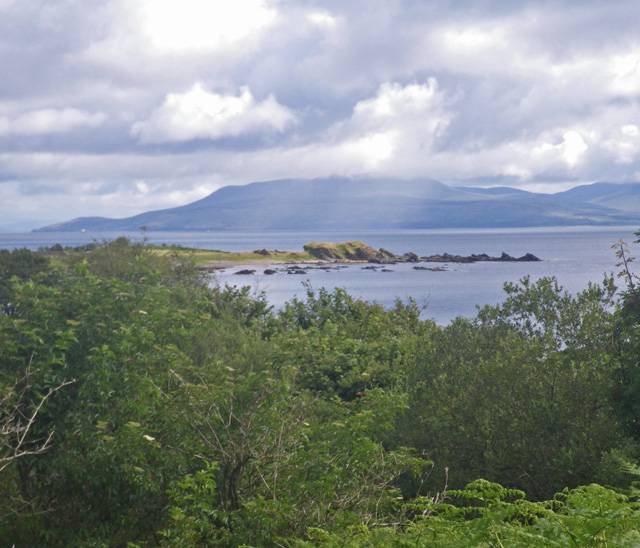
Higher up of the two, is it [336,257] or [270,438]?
[336,257]

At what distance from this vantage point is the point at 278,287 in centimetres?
10725

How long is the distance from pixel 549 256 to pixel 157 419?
162 metres

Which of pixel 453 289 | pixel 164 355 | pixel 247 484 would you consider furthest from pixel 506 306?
pixel 453 289

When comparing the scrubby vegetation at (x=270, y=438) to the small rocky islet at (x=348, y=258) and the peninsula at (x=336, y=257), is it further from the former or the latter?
the peninsula at (x=336, y=257)

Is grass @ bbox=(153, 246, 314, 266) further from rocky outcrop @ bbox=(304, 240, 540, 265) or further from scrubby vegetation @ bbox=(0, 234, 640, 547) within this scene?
scrubby vegetation @ bbox=(0, 234, 640, 547)

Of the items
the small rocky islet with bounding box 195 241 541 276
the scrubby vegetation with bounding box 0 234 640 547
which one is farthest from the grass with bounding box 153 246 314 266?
the scrubby vegetation with bounding box 0 234 640 547

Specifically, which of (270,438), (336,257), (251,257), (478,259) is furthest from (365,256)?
(270,438)

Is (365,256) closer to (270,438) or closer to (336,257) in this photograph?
(336,257)

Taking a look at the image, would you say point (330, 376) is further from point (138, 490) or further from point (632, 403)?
point (138, 490)

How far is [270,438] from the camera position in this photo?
14781mm

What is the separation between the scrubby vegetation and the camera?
12984 mm

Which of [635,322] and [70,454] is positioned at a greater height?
[635,322]

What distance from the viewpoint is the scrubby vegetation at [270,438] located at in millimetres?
12984

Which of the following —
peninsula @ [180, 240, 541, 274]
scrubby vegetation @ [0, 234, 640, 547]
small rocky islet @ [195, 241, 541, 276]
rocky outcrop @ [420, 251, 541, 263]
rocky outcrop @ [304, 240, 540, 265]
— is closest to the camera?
scrubby vegetation @ [0, 234, 640, 547]
